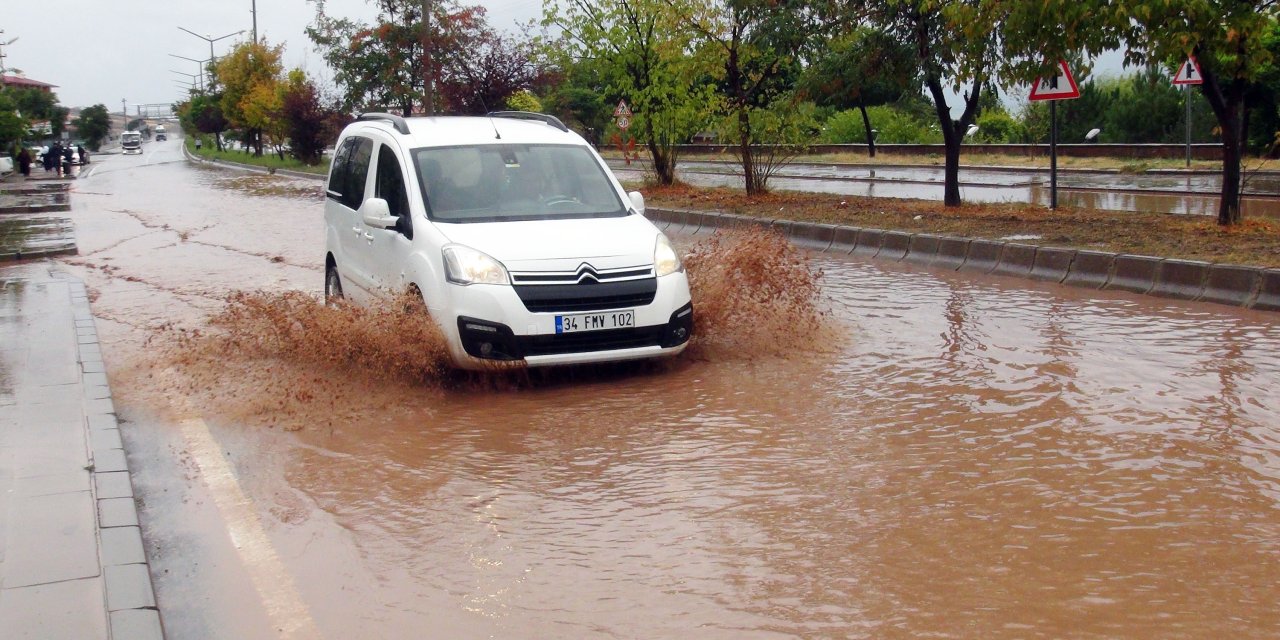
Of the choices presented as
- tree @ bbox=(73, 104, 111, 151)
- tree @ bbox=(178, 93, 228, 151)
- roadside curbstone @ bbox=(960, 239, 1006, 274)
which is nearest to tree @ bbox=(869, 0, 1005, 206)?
roadside curbstone @ bbox=(960, 239, 1006, 274)

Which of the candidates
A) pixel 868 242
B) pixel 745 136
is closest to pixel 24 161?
pixel 745 136

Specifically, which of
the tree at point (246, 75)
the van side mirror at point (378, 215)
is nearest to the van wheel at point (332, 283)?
the van side mirror at point (378, 215)

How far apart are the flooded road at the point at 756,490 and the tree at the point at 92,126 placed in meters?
140

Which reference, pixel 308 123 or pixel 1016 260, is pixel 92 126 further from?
pixel 1016 260

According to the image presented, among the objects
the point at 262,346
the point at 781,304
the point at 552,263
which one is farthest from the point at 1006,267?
the point at 262,346

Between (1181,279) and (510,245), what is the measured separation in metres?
6.23

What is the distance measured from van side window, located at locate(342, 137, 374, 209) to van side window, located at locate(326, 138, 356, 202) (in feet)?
0.24

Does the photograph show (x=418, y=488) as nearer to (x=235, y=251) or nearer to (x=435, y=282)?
(x=435, y=282)

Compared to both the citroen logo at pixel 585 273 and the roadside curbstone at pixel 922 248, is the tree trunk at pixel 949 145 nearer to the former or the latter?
the roadside curbstone at pixel 922 248

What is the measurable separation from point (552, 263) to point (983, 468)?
292 centimetres

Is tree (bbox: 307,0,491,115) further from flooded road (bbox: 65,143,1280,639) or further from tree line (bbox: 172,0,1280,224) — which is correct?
flooded road (bbox: 65,143,1280,639)

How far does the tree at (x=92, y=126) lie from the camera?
137125 mm

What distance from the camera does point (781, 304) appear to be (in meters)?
9.43

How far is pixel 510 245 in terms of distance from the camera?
24.7ft
